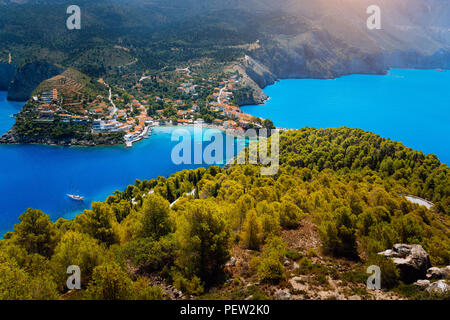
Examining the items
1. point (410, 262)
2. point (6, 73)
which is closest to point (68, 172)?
point (410, 262)

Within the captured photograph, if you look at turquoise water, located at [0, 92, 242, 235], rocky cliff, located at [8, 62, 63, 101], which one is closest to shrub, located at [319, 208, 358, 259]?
turquoise water, located at [0, 92, 242, 235]

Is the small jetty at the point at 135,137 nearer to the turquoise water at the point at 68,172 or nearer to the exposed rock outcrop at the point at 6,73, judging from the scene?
the turquoise water at the point at 68,172

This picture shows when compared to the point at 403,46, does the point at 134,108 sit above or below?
below

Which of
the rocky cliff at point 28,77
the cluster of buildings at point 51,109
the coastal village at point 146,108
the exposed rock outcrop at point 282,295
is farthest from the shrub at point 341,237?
the rocky cliff at point 28,77

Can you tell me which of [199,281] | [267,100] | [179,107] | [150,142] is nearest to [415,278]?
[199,281]

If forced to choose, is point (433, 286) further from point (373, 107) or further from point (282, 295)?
point (373, 107)
